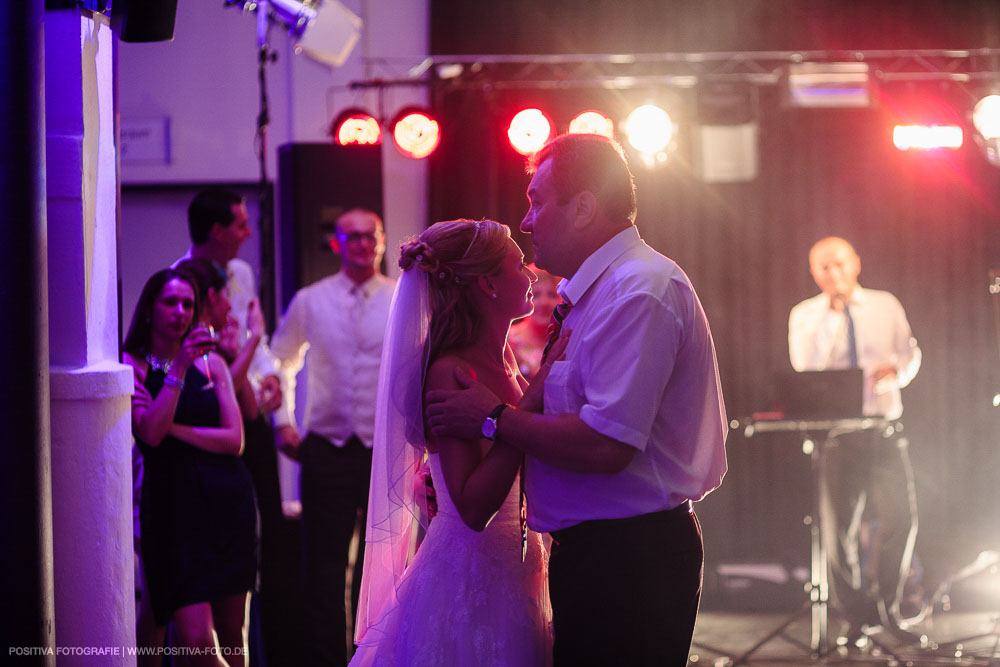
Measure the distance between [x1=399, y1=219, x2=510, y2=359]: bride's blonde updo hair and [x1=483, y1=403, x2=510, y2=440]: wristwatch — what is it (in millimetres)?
303

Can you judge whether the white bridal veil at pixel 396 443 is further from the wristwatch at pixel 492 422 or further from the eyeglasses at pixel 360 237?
the eyeglasses at pixel 360 237

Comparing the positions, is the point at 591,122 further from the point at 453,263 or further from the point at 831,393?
the point at 453,263

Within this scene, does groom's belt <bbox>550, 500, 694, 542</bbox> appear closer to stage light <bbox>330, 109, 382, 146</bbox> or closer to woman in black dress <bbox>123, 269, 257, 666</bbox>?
woman in black dress <bbox>123, 269, 257, 666</bbox>

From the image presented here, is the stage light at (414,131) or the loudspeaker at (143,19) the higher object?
the stage light at (414,131)

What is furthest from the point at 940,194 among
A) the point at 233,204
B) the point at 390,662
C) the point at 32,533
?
the point at 32,533

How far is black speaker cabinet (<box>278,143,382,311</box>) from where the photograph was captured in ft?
15.8

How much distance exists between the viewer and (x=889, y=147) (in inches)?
257

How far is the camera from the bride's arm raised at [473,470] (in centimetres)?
192

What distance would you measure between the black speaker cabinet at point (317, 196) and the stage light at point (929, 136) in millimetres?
3118

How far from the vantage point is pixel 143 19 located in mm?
2344

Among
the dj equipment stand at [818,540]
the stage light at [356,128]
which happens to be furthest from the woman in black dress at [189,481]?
the dj equipment stand at [818,540]

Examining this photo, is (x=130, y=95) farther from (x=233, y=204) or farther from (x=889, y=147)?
(x=889, y=147)

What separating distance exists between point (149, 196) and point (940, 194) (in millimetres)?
5335

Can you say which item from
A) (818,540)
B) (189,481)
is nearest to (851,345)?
(818,540)
